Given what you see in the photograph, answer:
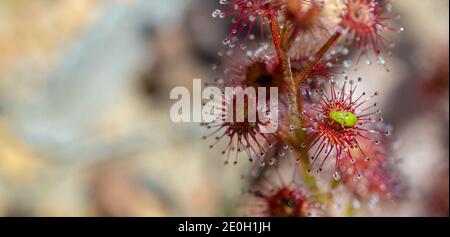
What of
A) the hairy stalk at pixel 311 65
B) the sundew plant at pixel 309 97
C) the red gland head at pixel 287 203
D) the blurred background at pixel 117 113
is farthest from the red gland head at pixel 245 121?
the blurred background at pixel 117 113

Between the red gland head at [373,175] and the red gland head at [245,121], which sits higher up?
the red gland head at [245,121]

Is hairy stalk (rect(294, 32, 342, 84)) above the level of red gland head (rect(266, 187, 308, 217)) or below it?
above

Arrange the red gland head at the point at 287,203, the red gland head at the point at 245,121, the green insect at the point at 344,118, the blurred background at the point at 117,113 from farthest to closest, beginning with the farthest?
the blurred background at the point at 117,113
the red gland head at the point at 287,203
the red gland head at the point at 245,121
the green insect at the point at 344,118

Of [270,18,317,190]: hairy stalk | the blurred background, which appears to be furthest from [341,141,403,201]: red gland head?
the blurred background

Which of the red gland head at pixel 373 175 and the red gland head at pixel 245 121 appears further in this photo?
the red gland head at pixel 373 175

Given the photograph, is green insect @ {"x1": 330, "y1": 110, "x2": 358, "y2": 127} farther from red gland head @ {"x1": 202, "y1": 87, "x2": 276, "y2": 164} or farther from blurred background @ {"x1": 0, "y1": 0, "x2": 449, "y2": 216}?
blurred background @ {"x1": 0, "y1": 0, "x2": 449, "y2": 216}

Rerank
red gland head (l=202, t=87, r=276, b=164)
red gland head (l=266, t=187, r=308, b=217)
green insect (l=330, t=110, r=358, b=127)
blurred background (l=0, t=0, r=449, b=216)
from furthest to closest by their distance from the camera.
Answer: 1. blurred background (l=0, t=0, r=449, b=216)
2. red gland head (l=266, t=187, r=308, b=217)
3. red gland head (l=202, t=87, r=276, b=164)
4. green insect (l=330, t=110, r=358, b=127)

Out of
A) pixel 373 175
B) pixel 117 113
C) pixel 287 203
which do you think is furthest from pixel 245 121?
pixel 117 113

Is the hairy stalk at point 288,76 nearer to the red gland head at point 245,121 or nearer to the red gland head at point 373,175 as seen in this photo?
the red gland head at point 245,121
